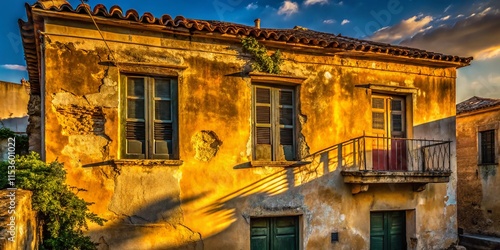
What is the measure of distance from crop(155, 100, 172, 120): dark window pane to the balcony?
405cm

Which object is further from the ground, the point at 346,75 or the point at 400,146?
the point at 346,75

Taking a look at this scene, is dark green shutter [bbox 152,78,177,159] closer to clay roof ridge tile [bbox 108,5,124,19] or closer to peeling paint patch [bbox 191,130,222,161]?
peeling paint patch [bbox 191,130,222,161]

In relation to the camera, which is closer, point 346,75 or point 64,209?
point 64,209

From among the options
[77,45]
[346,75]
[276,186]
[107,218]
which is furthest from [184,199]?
[346,75]

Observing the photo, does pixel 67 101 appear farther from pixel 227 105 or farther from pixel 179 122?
pixel 227 105

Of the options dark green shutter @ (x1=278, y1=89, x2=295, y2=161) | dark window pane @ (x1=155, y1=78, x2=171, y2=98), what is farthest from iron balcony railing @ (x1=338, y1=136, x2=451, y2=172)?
dark window pane @ (x1=155, y1=78, x2=171, y2=98)

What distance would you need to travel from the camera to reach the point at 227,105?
7688 mm

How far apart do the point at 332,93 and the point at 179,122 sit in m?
3.69

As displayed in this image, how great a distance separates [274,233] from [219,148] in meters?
2.31

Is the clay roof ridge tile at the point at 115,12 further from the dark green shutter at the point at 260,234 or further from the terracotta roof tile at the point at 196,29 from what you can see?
the dark green shutter at the point at 260,234

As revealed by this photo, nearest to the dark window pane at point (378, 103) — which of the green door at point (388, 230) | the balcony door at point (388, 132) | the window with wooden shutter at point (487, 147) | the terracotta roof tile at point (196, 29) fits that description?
the balcony door at point (388, 132)

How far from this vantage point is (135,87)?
7242 millimetres

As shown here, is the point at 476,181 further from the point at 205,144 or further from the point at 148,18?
the point at 148,18

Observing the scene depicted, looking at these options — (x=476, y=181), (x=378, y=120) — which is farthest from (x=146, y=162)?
(x=476, y=181)
